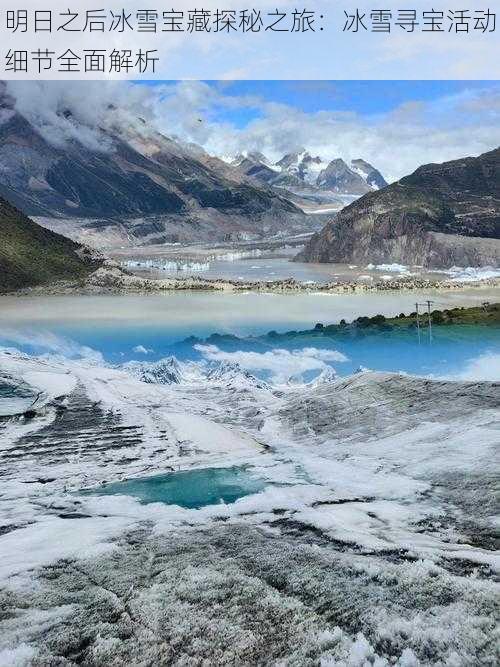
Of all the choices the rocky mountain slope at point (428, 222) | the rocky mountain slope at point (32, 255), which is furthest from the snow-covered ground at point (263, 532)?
the rocky mountain slope at point (428, 222)

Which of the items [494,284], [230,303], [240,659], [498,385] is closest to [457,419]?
[498,385]

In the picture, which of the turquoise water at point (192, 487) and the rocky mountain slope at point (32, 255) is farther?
the rocky mountain slope at point (32, 255)

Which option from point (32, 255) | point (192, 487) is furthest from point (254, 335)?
point (32, 255)

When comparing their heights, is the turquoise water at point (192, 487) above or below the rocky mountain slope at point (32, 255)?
below

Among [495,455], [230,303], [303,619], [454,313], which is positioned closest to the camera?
[303,619]

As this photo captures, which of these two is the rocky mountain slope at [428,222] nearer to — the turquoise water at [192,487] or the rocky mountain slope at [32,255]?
the rocky mountain slope at [32,255]

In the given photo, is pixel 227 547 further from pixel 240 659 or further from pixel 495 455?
pixel 495 455

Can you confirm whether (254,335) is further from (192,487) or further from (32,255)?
(32,255)
